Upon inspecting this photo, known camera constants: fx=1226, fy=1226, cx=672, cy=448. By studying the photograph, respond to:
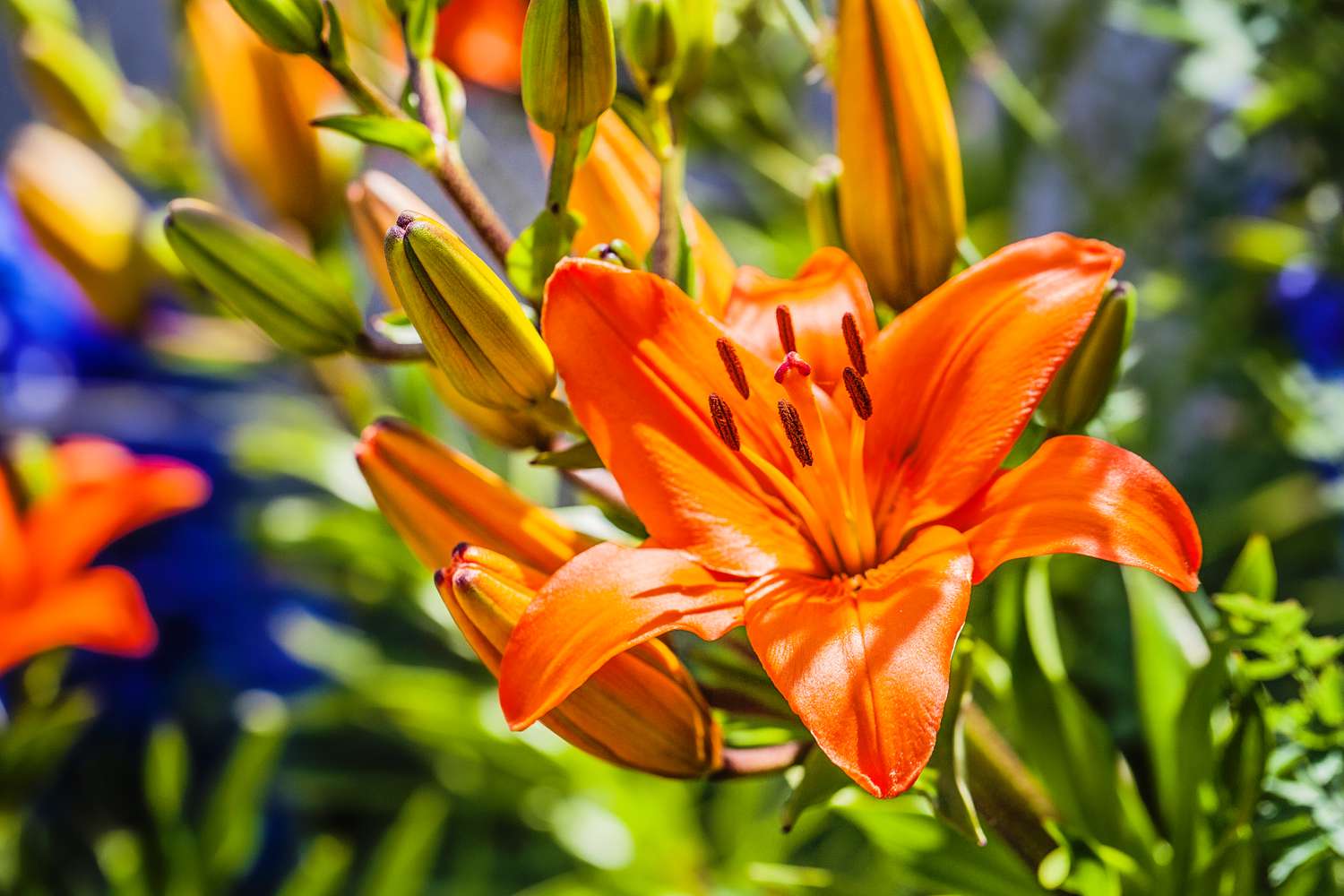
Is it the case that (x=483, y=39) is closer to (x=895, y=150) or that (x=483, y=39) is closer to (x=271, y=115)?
(x=271, y=115)

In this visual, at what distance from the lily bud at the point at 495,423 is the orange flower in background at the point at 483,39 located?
28cm

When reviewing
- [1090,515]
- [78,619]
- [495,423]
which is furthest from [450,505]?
[78,619]

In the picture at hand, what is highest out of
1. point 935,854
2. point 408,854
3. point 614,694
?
point 614,694

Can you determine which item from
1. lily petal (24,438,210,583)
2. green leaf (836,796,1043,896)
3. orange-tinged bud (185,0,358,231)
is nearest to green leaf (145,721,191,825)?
lily petal (24,438,210,583)

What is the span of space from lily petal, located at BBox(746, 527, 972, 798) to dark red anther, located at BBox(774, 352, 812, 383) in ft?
0.13

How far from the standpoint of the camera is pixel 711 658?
282 millimetres

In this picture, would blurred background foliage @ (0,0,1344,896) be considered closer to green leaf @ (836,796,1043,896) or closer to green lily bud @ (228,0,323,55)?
green leaf @ (836,796,1043,896)

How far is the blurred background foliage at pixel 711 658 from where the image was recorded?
308mm

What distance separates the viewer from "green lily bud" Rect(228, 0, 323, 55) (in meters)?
0.25

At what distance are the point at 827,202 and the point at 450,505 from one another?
11cm

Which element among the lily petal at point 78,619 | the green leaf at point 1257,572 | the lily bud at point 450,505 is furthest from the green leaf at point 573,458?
the lily petal at point 78,619

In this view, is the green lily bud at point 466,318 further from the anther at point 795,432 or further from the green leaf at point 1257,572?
the green leaf at point 1257,572

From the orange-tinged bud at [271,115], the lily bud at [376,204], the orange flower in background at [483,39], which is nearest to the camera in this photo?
the lily bud at [376,204]

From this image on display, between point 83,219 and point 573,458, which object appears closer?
point 573,458
